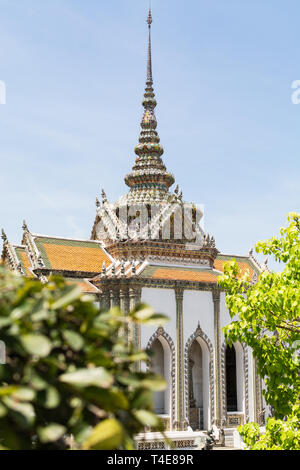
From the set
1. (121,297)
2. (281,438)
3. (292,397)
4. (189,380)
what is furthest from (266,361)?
(189,380)

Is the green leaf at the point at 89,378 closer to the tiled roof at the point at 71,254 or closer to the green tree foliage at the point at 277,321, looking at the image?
the green tree foliage at the point at 277,321

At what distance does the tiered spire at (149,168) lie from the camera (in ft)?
117

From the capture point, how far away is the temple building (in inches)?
1102

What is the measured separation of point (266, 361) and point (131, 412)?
871cm

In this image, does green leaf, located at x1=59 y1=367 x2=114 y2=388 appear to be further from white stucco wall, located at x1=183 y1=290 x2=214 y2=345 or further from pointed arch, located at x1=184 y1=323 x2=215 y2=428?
white stucco wall, located at x1=183 y1=290 x2=214 y2=345

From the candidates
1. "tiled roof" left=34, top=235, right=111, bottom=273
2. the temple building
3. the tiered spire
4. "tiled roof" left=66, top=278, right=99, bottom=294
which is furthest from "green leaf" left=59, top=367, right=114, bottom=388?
the tiered spire

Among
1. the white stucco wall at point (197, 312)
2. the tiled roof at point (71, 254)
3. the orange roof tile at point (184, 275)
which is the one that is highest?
the tiled roof at point (71, 254)

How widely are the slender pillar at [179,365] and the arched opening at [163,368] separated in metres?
0.43

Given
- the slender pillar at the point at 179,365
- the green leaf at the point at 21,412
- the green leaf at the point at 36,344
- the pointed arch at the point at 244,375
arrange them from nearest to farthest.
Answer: the green leaf at the point at 21,412
the green leaf at the point at 36,344
the slender pillar at the point at 179,365
the pointed arch at the point at 244,375

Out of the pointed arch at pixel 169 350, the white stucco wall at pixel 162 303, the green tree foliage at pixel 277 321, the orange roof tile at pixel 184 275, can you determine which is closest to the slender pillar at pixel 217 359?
the orange roof tile at pixel 184 275

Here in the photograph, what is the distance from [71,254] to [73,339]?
1143 inches

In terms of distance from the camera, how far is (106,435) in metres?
2.47
